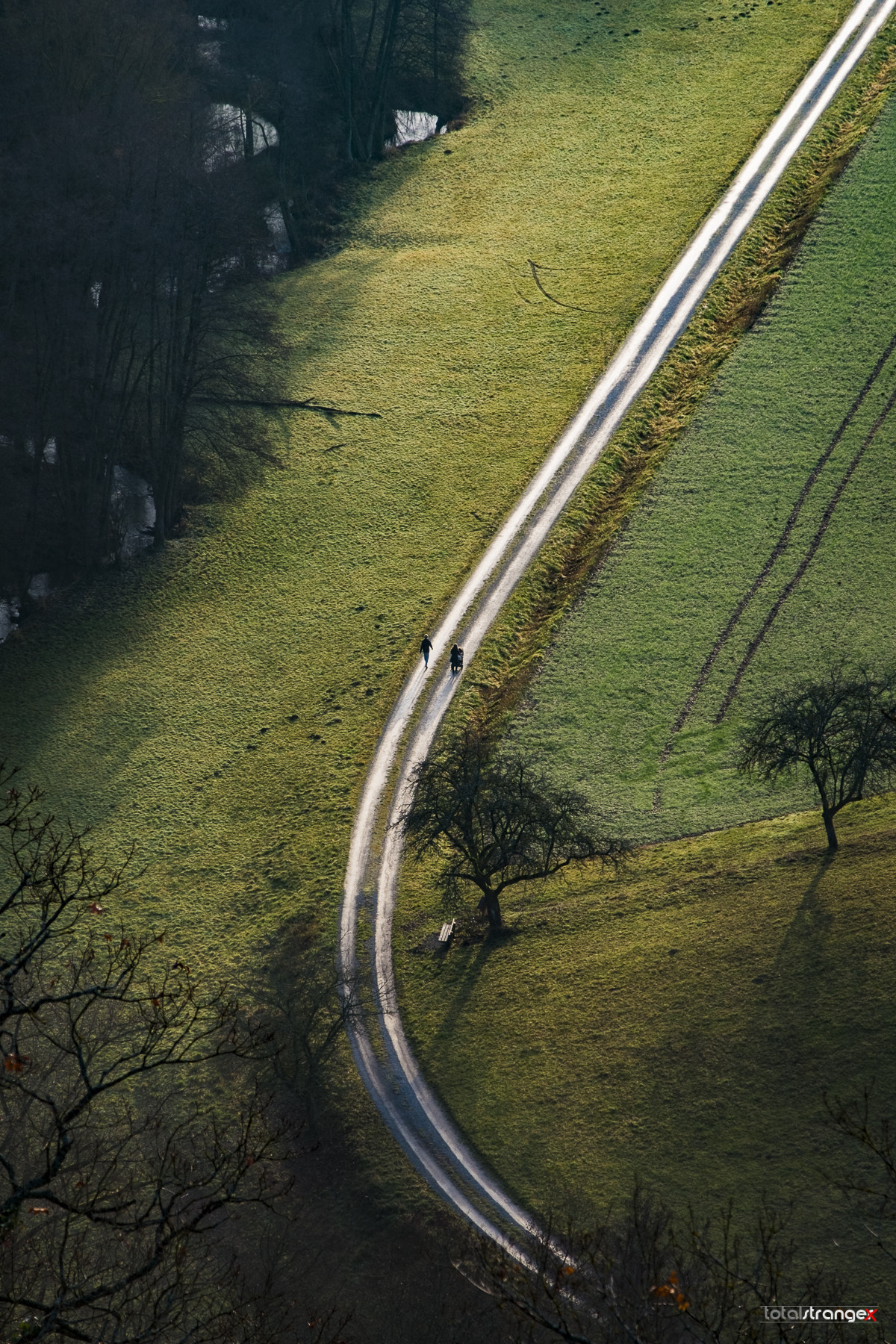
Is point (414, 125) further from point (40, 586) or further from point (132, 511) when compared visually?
point (40, 586)

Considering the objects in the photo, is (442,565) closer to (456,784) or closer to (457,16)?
(456,784)

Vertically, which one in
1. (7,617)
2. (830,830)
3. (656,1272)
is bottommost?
(7,617)

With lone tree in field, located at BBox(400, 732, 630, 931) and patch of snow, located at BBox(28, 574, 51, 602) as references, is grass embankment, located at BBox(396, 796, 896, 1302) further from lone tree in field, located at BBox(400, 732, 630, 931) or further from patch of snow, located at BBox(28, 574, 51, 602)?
patch of snow, located at BBox(28, 574, 51, 602)

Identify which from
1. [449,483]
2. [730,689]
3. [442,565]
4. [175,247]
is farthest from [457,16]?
[730,689]

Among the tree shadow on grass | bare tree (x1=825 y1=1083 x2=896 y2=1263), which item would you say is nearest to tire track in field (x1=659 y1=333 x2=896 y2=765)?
the tree shadow on grass

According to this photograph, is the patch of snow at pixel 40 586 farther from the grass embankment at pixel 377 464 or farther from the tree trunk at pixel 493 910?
the tree trunk at pixel 493 910

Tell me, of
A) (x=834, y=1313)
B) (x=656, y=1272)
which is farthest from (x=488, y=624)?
(x=656, y=1272)
